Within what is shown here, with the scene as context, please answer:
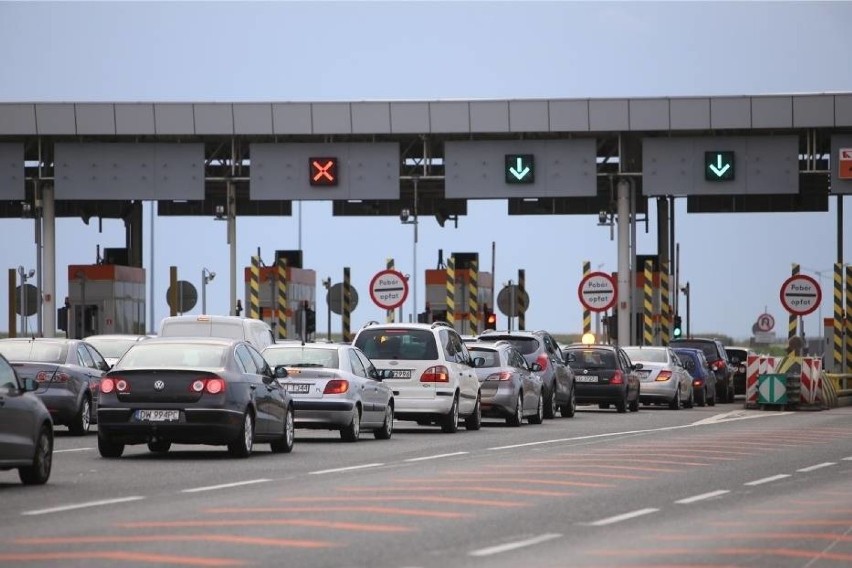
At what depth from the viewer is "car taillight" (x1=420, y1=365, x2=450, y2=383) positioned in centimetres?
3147

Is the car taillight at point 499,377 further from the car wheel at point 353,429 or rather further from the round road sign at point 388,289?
the round road sign at point 388,289

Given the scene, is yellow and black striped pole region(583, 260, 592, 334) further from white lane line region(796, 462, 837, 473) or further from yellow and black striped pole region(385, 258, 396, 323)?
white lane line region(796, 462, 837, 473)

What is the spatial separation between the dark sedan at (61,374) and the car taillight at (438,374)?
497 centimetres

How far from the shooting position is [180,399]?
2303 cm

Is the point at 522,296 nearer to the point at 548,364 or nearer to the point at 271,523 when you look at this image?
the point at 548,364

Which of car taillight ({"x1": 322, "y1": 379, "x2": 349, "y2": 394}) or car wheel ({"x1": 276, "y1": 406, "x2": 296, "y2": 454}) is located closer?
car wheel ({"x1": 276, "y1": 406, "x2": 296, "y2": 454})

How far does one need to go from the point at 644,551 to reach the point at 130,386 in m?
11.1

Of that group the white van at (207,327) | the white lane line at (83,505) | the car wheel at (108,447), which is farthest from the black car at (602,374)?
the white lane line at (83,505)

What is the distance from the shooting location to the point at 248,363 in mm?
24422

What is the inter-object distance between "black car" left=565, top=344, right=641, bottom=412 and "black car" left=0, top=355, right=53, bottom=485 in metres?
25.4

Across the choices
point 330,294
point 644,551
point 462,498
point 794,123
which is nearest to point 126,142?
point 330,294

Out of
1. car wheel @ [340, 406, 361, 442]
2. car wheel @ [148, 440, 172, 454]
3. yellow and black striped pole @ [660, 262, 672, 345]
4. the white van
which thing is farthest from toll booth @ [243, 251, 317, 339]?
car wheel @ [148, 440, 172, 454]

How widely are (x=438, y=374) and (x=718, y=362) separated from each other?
25207 mm

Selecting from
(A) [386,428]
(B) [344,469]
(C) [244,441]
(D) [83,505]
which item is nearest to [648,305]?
(A) [386,428]
